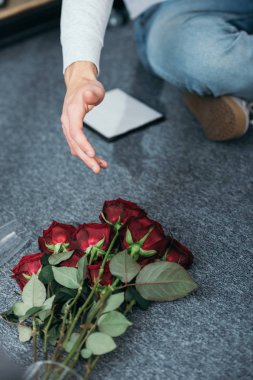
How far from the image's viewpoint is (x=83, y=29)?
0.97 m

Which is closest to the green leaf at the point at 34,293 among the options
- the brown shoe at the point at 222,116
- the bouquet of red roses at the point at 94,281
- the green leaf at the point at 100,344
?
the bouquet of red roses at the point at 94,281

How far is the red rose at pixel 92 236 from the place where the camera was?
87 cm

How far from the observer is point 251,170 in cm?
121

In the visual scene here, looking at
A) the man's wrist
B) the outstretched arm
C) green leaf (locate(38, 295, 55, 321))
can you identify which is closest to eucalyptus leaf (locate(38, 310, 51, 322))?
green leaf (locate(38, 295, 55, 321))

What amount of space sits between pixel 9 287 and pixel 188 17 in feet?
2.28

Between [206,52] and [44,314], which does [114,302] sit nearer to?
[44,314]

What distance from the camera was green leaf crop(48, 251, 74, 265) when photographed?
870 millimetres

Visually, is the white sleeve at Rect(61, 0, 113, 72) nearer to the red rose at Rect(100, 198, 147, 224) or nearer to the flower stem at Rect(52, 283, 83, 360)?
the red rose at Rect(100, 198, 147, 224)

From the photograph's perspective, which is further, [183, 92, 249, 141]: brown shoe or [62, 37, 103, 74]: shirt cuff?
[183, 92, 249, 141]: brown shoe

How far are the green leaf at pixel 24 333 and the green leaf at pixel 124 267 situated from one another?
142 mm

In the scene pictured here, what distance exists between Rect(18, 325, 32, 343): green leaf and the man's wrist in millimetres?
355

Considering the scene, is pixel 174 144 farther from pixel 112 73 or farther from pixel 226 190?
pixel 112 73

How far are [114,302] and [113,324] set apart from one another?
31 mm

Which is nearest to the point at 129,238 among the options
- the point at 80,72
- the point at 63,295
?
the point at 63,295
